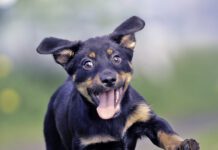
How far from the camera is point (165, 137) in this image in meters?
5.12

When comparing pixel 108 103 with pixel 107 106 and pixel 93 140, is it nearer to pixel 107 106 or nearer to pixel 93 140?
pixel 107 106

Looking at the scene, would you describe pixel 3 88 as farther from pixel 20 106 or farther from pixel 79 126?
pixel 79 126

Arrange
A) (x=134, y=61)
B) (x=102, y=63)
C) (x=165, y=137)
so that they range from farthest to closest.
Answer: (x=134, y=61) < (x=165, y=137) < (x=102, y=63)

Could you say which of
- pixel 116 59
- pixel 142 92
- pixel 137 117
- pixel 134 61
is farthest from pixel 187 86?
pixel 116 59

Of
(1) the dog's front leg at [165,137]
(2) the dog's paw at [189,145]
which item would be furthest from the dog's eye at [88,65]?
(2) the dog's paw at [189,145]

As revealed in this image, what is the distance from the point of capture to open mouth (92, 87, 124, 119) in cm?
505

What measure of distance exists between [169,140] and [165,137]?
57 millimetres

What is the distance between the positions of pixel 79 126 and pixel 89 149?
0.53 ft

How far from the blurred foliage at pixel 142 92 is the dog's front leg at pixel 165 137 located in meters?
2.53

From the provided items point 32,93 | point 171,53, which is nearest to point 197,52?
point 171,53

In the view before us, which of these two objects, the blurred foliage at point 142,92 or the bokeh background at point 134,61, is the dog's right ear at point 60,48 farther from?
the blurred foliage at point 142,92

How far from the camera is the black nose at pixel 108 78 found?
192 inches

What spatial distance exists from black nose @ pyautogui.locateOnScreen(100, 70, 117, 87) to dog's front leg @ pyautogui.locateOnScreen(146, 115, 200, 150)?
0.49 metres

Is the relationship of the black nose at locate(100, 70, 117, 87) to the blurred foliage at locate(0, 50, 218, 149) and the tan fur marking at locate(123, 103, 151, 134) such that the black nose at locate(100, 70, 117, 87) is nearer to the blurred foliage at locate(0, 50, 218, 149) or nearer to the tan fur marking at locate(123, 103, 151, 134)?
the tan fur marking at locate(123, 103, 151, 134)
